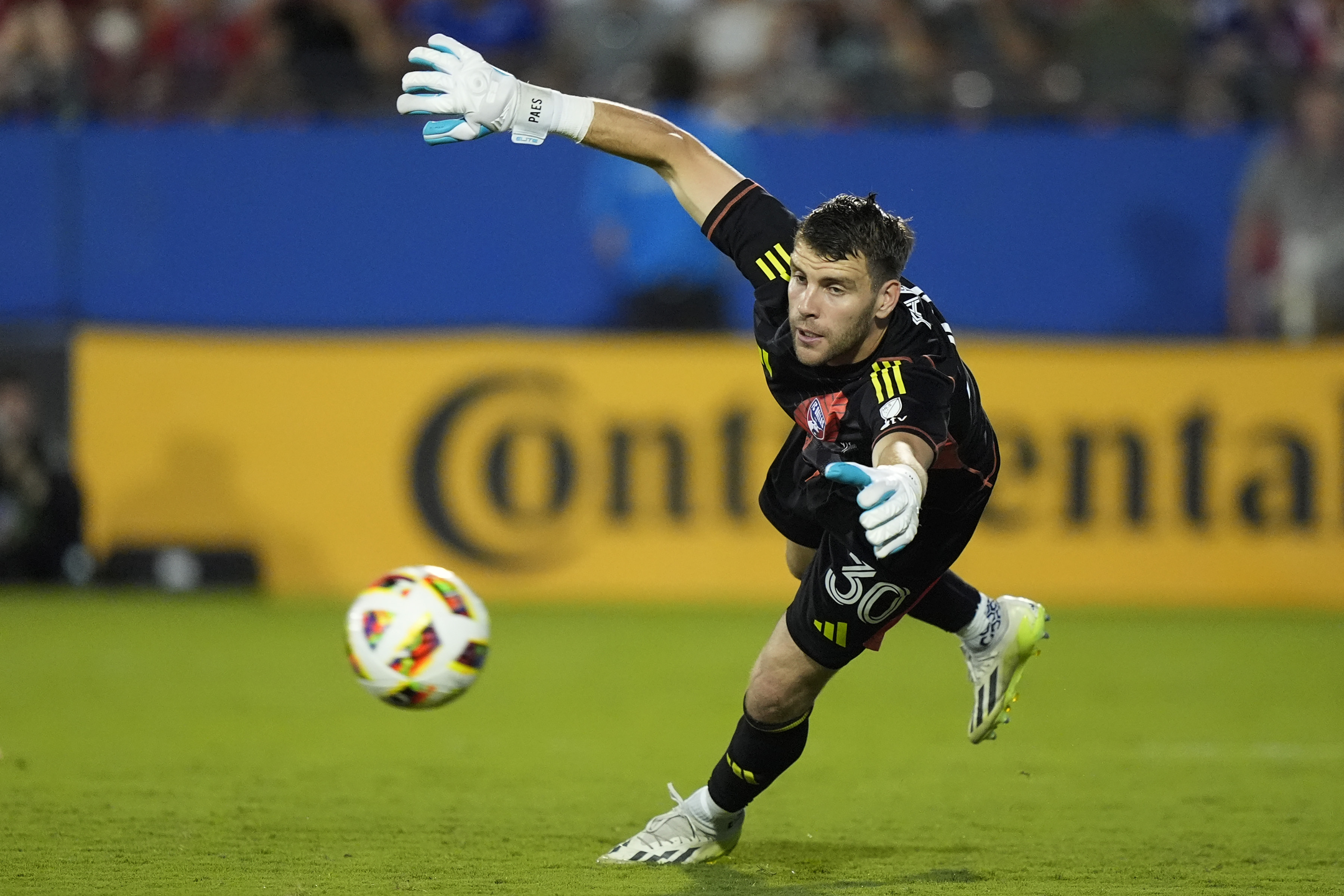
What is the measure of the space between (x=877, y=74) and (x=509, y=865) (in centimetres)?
854

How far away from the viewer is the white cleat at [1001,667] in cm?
612

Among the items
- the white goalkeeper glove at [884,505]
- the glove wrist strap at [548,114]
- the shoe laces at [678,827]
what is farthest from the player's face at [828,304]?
the shoe laces at [678,827]

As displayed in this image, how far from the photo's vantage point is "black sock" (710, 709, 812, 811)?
18.4 feet

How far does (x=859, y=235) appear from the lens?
16.4 ft

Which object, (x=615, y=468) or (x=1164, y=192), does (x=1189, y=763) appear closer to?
(x=615, y=468)

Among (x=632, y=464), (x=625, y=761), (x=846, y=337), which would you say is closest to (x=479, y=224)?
(x=632, y=464)

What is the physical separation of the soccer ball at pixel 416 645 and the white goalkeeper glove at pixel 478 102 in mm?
1654

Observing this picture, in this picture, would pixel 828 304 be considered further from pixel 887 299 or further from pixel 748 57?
pixel 748 57

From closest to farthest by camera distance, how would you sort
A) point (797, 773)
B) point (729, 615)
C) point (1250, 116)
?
point (797, 773) < point (729, 615) < point (1250, 116)

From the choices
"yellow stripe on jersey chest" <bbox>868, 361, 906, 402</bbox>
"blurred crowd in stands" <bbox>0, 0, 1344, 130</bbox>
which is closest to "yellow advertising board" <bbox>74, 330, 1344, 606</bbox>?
"blurred crowd in stands" <bbox>0, 0, 1344, 130</bbox>

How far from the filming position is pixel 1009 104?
41.2ft

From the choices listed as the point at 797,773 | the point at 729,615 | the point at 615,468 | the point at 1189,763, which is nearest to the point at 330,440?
the point at 615,468

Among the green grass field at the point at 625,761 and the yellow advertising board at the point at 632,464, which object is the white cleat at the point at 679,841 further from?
the yellow advertising board at the point at 632,464

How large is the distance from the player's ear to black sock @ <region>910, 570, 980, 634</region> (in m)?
1.30
